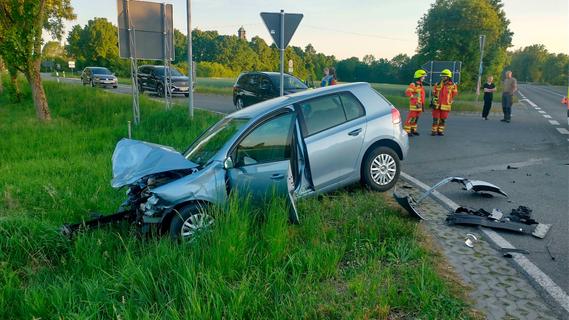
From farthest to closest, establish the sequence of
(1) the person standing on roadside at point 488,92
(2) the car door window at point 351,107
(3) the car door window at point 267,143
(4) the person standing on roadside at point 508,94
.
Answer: (1) the person standing on roadside at point 488,92 → (4) the person standing on roadside at point 508,94 → (2) the car door window at point 351,107 → (3) the car door window at point 267,143

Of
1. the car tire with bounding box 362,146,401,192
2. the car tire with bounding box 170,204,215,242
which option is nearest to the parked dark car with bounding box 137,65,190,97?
the car tire with bounding box 362,146,401,192

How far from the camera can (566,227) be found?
4.71 m

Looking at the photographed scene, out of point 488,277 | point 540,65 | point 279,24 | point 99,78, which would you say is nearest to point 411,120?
point 279,24

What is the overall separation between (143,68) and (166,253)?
2534 centimetres

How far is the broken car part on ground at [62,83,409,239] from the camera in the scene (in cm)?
414

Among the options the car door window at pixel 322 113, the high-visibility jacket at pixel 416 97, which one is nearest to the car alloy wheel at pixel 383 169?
the car door window at pixel 322 113

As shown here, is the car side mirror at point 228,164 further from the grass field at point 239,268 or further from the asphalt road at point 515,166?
the asphalt road at point 515,166

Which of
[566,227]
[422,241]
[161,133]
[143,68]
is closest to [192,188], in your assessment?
[422,241]

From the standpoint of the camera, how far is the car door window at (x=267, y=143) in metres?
4.55

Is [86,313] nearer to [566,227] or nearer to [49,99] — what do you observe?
[566,227]

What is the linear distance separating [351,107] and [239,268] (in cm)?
324

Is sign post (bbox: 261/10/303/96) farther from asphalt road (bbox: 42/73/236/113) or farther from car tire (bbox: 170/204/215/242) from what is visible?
asphalt road (bbox: 42/73/236/113)

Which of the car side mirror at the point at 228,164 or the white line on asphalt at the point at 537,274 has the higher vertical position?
the car side mirror at the point at 228,164

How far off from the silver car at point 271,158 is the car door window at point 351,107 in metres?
0.02
